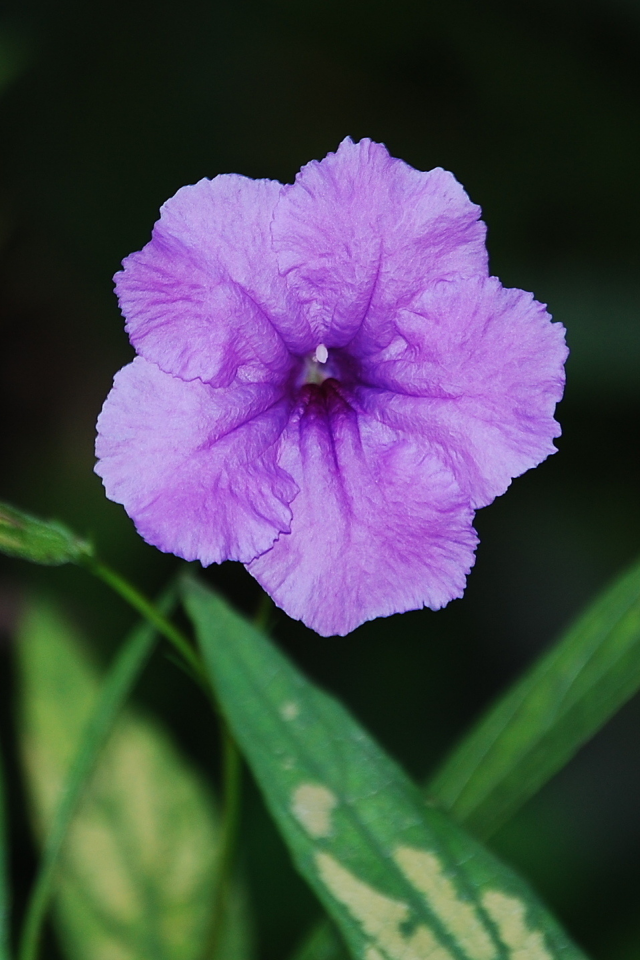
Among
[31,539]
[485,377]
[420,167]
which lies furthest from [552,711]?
[420,167]

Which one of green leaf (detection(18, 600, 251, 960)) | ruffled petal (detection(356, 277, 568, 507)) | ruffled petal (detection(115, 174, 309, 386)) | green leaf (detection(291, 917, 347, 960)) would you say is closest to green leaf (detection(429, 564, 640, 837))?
green leaf (detection(291, 917, 347, 960))

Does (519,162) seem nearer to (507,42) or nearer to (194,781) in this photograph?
(507,42)

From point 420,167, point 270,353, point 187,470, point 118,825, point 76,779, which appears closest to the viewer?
point 187,470

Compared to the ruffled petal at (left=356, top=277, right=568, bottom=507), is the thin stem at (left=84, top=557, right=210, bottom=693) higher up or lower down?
lower down

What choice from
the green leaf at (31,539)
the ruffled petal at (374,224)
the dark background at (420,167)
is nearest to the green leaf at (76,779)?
the green leaf at (31,539)

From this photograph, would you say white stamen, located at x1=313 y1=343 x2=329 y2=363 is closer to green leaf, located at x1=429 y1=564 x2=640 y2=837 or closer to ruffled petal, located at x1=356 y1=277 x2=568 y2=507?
ruffled petal, located at x1=356 y1=277 x2=568 y2=507

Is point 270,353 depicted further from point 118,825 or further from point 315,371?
point 118,825

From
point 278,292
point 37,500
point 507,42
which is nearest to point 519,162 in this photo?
point 507,42
